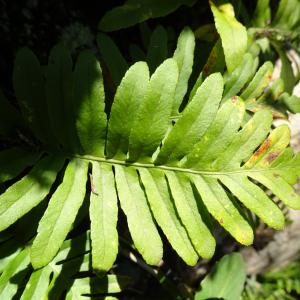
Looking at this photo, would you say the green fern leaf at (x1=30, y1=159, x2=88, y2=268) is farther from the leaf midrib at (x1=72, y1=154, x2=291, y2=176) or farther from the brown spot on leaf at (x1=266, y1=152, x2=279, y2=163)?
the brown spot on leaf at (x1=266, y1=152, x2=279, y2=163)

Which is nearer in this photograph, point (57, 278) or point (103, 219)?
point (103, 219)

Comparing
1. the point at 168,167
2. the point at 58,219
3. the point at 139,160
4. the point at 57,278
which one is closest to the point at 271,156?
the point at 168,167

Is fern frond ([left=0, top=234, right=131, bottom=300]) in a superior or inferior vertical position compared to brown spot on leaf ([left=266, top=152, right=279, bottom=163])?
inferior

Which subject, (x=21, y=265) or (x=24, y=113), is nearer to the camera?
(x=24, y=113)

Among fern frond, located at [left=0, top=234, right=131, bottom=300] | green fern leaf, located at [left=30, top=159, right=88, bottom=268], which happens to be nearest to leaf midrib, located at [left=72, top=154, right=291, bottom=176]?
green fern leaf, located at [left=30, top=159, right=88, bottom=268]

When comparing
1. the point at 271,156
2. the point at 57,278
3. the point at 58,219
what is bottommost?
the point at 57,278

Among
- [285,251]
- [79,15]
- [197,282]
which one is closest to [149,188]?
[79,15]

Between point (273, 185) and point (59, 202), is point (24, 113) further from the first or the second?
point (273, 185)

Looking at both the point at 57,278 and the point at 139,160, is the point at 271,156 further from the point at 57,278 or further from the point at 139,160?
the point at 57,278
